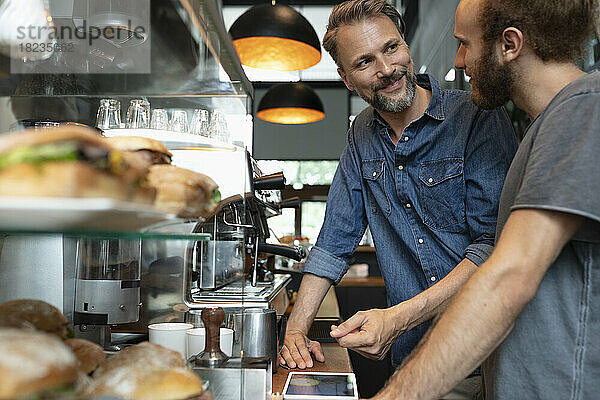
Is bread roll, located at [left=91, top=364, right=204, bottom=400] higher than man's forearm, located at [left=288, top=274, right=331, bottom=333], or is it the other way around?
bread roll, located at [left=91, top=364, right=204, bottom=400]

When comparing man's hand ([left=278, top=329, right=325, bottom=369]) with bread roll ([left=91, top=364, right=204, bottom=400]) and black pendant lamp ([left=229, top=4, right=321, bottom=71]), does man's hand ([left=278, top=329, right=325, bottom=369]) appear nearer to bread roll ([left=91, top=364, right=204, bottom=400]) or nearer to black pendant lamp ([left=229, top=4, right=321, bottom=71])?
bread roll ([left=91, top=364, right=204, bottom=400])

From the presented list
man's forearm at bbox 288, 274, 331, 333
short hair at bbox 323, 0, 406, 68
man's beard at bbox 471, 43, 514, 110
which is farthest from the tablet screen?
short hair at bbox 323, 0, 406, 68

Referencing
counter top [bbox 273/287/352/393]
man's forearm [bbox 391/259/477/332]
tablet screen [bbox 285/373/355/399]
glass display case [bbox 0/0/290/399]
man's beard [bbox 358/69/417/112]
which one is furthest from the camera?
man's beard [bbox 358/69/417/112]

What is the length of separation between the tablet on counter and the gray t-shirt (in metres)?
0.29

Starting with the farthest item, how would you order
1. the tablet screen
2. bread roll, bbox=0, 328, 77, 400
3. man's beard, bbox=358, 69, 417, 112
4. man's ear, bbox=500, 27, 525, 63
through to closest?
man's beard, bbox=358, 69, 417, 112, man's ear, bbox=500, 27, 525, 63, the tablet screen, bread roll, bbox=0, 328, 77, 400

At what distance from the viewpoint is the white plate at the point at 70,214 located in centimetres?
44

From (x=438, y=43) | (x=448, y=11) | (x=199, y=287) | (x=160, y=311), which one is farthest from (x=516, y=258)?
(x=438, y=43)

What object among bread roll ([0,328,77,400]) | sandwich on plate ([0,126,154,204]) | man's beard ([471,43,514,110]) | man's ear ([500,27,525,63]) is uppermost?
man's ear ([500,27,525,63])

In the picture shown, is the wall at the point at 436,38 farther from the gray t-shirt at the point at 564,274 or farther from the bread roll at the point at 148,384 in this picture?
the bread roll at the point at 148,384

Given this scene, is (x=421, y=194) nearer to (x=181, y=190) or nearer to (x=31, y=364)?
(x=181, y=190)

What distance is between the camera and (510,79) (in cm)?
116

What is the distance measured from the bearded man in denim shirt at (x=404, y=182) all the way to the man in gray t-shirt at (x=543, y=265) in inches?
15.5

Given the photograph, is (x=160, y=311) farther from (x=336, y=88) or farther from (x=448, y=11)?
(x=336, y=88)

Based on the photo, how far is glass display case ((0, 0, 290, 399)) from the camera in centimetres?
79
